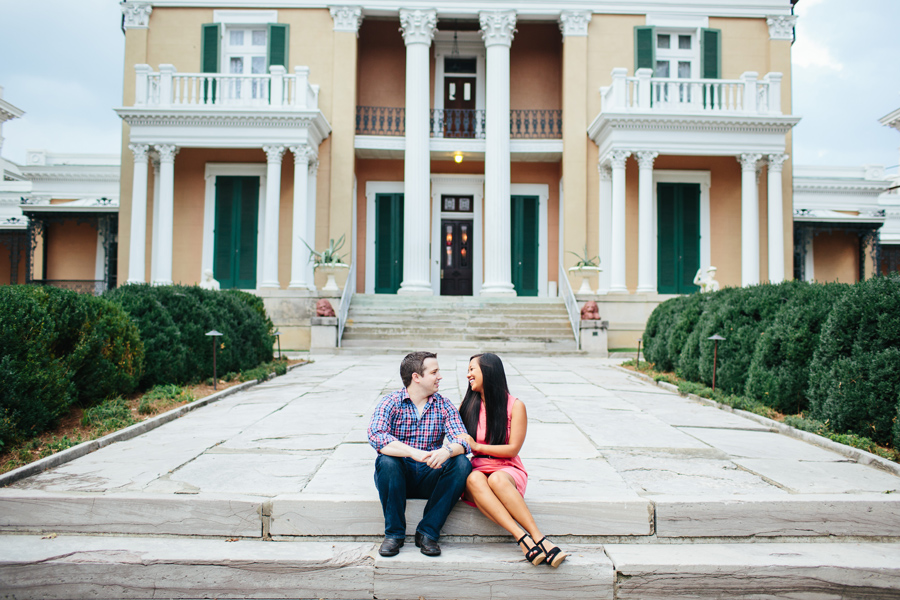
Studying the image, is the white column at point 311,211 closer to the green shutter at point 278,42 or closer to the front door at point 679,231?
the green shutter at point 278,42

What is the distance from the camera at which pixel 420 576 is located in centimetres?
324

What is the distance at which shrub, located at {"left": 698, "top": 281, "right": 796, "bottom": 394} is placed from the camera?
7512mm

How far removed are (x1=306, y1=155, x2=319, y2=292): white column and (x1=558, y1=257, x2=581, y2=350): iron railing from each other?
6.59 metres

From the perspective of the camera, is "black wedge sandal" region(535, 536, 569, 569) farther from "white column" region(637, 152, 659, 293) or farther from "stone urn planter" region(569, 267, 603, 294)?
"white column" region(637, 152, 659, 293)

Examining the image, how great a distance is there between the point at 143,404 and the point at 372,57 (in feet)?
51.8

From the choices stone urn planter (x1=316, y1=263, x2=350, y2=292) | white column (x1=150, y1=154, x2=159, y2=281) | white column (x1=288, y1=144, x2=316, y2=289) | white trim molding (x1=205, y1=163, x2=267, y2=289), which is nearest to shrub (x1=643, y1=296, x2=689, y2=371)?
stone urn planter (x1=316, y1=263, x2=350, y2=292)

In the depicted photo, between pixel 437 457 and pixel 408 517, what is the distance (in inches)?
21.7

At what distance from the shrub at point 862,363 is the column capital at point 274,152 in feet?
44.7

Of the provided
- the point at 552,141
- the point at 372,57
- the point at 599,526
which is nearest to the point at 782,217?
the point at 552,141

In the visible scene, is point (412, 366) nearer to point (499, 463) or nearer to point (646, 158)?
point (499, 463)

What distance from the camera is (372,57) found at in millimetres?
19609

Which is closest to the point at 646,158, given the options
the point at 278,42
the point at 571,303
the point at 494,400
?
the point at 571,303

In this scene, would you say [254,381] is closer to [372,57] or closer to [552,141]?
[552,141]

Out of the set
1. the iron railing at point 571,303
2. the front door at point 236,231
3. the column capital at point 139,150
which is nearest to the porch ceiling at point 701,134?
the iron railing at point 571,303
